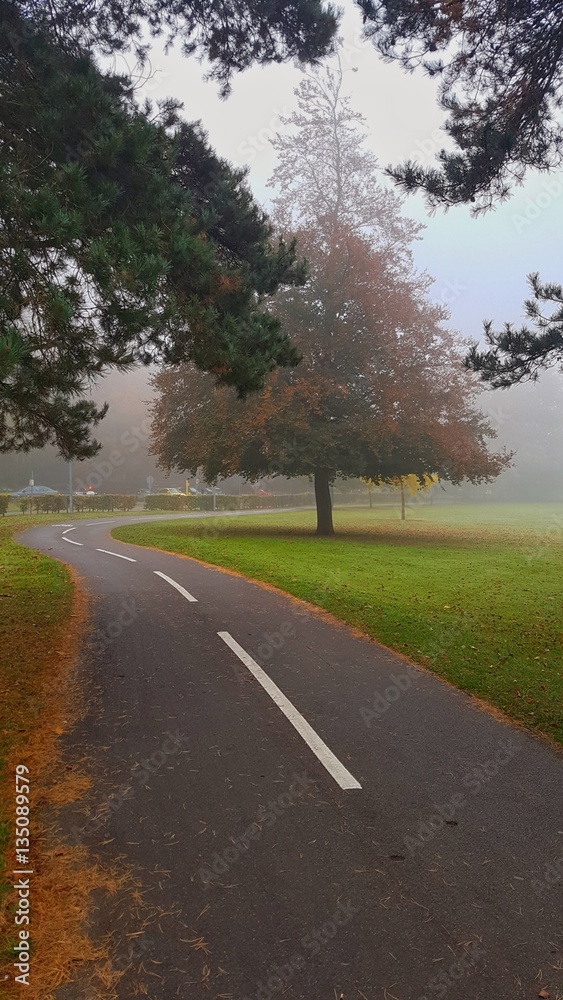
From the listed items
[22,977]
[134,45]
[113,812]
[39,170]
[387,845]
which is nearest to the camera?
[22,977]

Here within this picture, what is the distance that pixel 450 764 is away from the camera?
4688mm

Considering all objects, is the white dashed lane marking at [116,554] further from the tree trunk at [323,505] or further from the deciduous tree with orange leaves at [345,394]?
the tree trunk at [323,505]

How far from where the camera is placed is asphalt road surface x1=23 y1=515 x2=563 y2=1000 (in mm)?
2674

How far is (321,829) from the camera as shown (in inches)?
146

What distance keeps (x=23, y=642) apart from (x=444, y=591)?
839 cm

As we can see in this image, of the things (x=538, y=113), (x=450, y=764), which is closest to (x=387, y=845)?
(x=450, y=764)

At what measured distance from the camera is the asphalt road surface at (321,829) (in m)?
2.67

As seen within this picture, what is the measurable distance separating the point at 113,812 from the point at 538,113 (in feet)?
33.4

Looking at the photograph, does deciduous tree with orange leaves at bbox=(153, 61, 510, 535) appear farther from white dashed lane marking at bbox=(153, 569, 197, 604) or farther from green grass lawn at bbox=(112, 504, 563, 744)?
white dashed lane marking at bbox=(153, 569, 197, 604)

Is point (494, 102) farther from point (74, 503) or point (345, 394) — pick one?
point (74, 503)

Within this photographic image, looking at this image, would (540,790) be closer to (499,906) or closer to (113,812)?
(499,906)

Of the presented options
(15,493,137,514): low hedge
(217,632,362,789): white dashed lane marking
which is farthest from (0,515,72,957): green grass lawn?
(15,493,137,514): low hedge

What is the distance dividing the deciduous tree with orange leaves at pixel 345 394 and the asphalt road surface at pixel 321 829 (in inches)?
598

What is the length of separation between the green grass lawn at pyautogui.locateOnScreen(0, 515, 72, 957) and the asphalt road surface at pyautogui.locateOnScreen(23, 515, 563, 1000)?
0.51 metres
